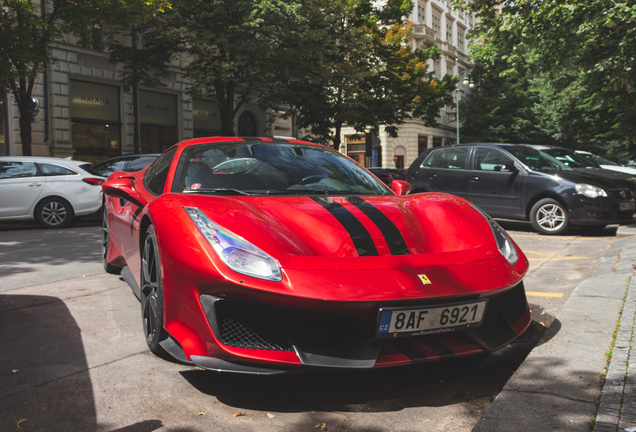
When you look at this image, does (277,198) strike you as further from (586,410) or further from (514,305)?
(586,410)

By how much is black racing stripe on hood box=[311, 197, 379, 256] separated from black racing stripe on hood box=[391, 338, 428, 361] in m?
0.43

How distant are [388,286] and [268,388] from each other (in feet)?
2.80

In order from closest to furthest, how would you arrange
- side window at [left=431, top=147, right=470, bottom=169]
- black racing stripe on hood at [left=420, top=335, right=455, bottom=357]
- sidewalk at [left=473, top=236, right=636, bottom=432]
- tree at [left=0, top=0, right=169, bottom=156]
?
sidewalk at [left=473, top=236, right=636, bottom=432] < black racing stripe on hood at [left=420, top=335, right=455, bottom=357] < side window at [left=431, top=147, right=470, bottom=169] < tree at [left=0, top=0, right=169, bottom=156]

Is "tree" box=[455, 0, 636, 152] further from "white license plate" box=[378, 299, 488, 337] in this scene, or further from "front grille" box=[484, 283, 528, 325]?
"white license plate" box=[378, 299, 488, 337]

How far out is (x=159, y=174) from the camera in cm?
393

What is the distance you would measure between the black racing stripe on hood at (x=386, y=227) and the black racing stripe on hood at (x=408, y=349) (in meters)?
0.45

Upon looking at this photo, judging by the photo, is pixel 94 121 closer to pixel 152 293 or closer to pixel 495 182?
pixel 495 182

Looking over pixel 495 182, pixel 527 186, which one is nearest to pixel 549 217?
pixel 527 186

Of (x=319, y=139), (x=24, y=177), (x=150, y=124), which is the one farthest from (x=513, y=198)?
(x=150, y=124)

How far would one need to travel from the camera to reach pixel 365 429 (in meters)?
2.33

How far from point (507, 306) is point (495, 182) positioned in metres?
7.45

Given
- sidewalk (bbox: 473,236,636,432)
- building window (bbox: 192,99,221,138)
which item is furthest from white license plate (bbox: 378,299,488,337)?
building window (bbox: 192,99,221,138)

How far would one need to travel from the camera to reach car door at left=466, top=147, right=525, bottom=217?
9688 millimetres

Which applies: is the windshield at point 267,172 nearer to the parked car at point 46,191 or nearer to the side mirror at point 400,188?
the side mirror at point 400,188
